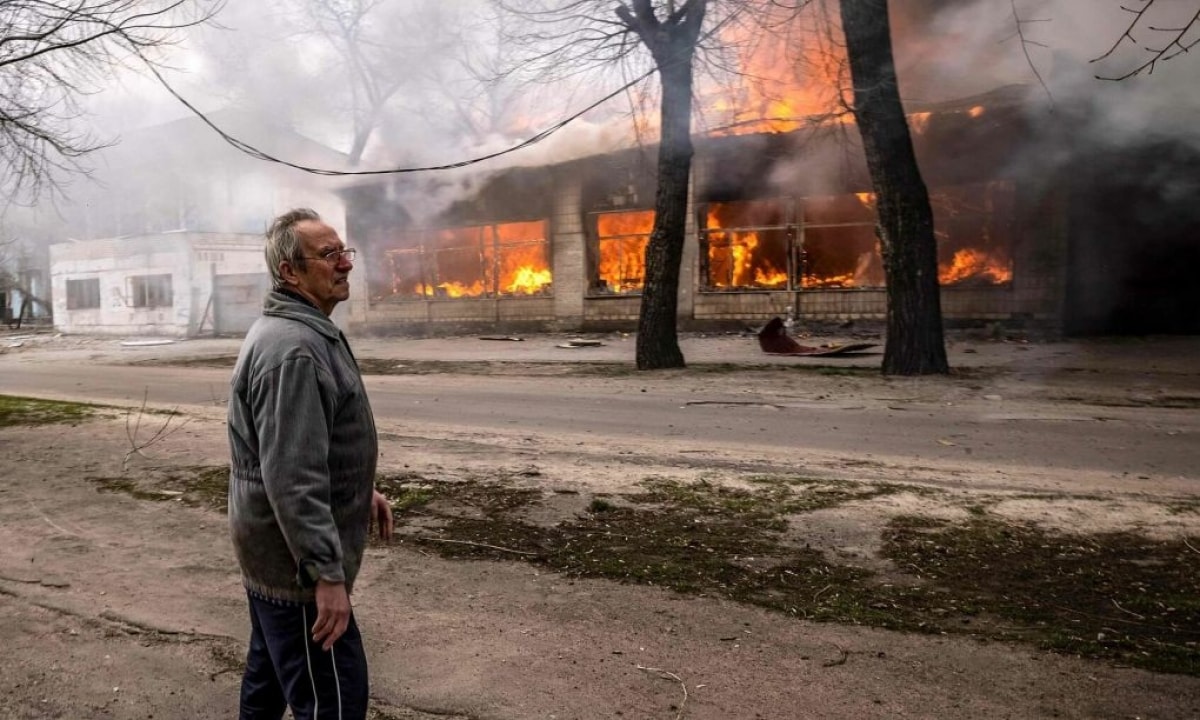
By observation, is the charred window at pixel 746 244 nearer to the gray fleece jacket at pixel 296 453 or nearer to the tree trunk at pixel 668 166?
the tree trunk at pixel 668 166

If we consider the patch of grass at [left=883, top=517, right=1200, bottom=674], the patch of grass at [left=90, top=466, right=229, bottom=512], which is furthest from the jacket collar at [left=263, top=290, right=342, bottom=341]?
the patch of grass at [left=90, top=466, right=229, bottom=512]

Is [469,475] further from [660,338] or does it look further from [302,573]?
[660,338]

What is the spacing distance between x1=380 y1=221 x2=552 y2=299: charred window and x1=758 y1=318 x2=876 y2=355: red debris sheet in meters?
8.80

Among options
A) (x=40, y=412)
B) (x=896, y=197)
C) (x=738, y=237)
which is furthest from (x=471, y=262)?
(x=896, y=197)

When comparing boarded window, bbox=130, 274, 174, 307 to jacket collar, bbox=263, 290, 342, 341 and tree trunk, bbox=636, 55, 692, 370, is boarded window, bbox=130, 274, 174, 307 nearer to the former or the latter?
tree trunk, bbox=636, 55, 692, 370

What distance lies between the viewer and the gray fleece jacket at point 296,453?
6.09ft

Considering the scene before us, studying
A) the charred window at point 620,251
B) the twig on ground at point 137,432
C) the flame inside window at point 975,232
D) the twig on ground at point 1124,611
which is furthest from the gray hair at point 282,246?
the charred window at point 620,251

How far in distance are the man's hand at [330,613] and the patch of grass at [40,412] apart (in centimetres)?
840

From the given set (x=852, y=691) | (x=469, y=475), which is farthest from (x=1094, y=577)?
(x=469, y=475)

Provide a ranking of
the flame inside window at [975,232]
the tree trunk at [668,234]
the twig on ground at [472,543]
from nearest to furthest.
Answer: the twig on ground at [472,543], the tree trunk at [668,234], the flame inside window at [975,232]

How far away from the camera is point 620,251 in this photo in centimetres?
2103

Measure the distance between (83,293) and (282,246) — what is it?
37.4 metres

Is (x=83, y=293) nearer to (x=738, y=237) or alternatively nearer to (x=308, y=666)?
(x=738, y=237)

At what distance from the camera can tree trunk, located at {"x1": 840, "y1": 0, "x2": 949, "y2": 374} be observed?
35.3ft
